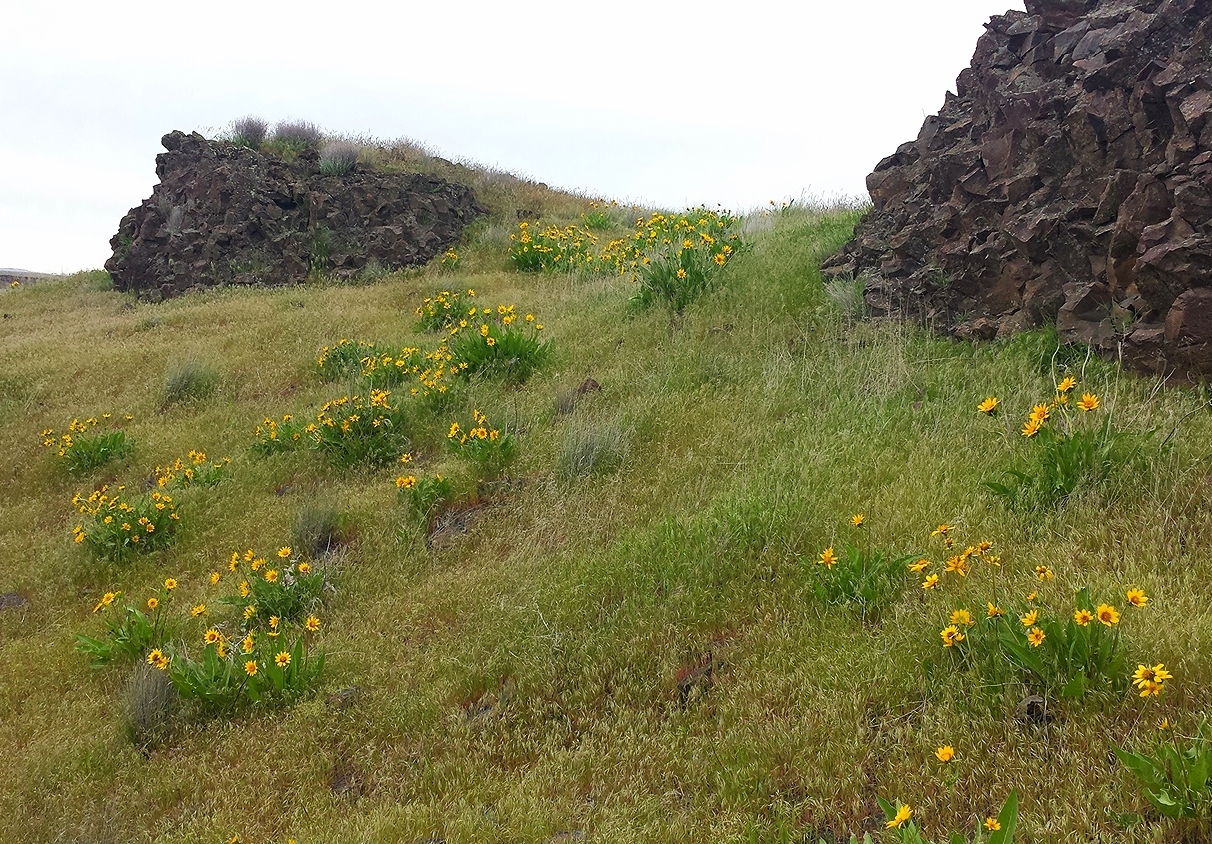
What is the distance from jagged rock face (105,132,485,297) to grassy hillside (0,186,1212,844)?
7921 mm

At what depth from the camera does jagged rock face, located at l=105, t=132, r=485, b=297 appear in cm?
1389

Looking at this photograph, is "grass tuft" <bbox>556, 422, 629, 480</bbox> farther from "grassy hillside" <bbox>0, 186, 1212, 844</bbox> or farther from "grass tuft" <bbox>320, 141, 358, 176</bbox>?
"grass tuft" <bbox>320, 141, 358, 176</bbox>

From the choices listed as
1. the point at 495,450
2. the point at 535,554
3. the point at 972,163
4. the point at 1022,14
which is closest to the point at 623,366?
the point at 495,450

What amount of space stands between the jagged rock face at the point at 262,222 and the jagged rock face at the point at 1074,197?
9.66 metres

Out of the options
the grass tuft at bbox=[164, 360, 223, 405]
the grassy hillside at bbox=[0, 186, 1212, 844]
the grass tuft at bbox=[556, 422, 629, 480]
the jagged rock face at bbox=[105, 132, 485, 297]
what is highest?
the jagged rock face at bbox=[105, 132, 485, 297]

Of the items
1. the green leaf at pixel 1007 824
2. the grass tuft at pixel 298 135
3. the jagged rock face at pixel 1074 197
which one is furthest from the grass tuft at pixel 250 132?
the green leaf at pixel 1007 824

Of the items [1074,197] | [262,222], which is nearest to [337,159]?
[262,222]

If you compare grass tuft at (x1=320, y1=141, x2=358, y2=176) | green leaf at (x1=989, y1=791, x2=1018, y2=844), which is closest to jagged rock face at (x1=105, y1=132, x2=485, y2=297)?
grass tuft at (x1=320, y1=141, x2=358, y2=176)

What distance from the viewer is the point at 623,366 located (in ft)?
22.4

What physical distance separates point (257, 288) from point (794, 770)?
13.0 meters

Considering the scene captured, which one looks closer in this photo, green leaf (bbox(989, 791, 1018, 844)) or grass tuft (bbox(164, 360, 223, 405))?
green leaf (bbox(989, 791, 1018, 844))

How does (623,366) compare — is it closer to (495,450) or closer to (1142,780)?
(495,450)

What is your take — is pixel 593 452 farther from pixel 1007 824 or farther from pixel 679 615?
pixel 1007 824

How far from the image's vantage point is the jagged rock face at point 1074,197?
455 cm
